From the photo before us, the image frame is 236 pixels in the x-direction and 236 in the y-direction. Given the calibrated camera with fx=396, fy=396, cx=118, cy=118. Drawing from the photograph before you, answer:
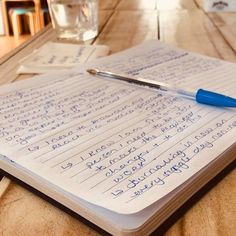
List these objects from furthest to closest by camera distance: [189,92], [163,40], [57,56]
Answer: [163,40], [57,56], [189,92]

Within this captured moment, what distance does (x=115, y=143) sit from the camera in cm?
37

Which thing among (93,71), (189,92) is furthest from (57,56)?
(189,92)

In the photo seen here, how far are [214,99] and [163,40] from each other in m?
0.41

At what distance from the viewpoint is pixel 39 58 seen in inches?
27.3

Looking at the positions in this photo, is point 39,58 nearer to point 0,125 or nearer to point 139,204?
point 0,125

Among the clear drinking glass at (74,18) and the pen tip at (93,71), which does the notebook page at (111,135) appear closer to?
the pen tip at (93,71)

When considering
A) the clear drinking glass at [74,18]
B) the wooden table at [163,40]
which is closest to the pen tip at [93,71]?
the wooden table at [163,40]

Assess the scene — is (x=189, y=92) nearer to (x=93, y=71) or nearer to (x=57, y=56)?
(x=93, y=71)

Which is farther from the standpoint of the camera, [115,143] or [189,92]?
[189,92]

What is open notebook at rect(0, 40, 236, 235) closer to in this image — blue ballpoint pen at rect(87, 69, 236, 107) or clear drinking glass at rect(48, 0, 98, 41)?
blue ballpoint pen at rect(87, 69, 236, 107)

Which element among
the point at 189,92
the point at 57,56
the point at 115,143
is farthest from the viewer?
the point at 57,56

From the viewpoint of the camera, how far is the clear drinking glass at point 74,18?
0.86 m

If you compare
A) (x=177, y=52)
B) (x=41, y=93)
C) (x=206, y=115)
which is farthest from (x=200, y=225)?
(x=177, y=52)

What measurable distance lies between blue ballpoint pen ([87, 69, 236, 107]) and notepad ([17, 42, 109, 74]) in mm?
101
